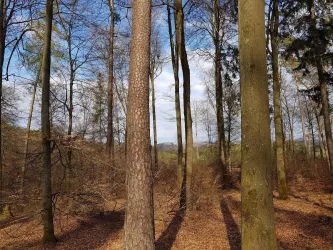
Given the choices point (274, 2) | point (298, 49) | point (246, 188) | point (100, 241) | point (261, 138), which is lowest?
point (100, 241)

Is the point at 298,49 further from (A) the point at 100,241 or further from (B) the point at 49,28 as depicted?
(A) the point at 100,241

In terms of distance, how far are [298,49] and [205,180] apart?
7896 mm

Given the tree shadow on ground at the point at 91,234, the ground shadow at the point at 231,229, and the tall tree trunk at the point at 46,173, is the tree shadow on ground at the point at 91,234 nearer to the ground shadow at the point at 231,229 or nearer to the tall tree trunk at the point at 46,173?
the tall tree trunk at the point at 46,173

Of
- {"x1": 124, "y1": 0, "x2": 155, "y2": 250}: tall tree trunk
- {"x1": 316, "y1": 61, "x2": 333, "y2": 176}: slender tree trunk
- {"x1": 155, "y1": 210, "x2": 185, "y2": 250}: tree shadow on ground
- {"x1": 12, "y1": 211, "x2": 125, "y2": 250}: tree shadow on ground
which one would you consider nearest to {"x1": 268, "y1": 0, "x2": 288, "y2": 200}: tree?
{"x1": 316, "y1": 61, "x2": 333, "y2": 176}: slender tree trunk

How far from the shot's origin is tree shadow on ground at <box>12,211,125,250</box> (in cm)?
706

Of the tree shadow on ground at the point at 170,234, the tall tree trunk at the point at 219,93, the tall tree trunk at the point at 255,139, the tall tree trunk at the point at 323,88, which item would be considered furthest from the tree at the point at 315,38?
the tall tree trunk at the point at 255,139

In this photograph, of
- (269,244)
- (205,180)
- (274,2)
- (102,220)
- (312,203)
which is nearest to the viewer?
(269,244)

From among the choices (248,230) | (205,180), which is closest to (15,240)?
(248,230)

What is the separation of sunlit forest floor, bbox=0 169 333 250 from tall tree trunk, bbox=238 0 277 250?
3.81m

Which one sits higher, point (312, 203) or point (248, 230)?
point (248, 230)

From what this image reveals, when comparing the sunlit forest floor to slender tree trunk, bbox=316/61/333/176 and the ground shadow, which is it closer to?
the ground shadow

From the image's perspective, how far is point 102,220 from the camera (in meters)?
9.85

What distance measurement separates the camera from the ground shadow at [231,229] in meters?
6.74

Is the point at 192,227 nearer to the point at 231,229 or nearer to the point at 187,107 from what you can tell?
the point at 231,229
